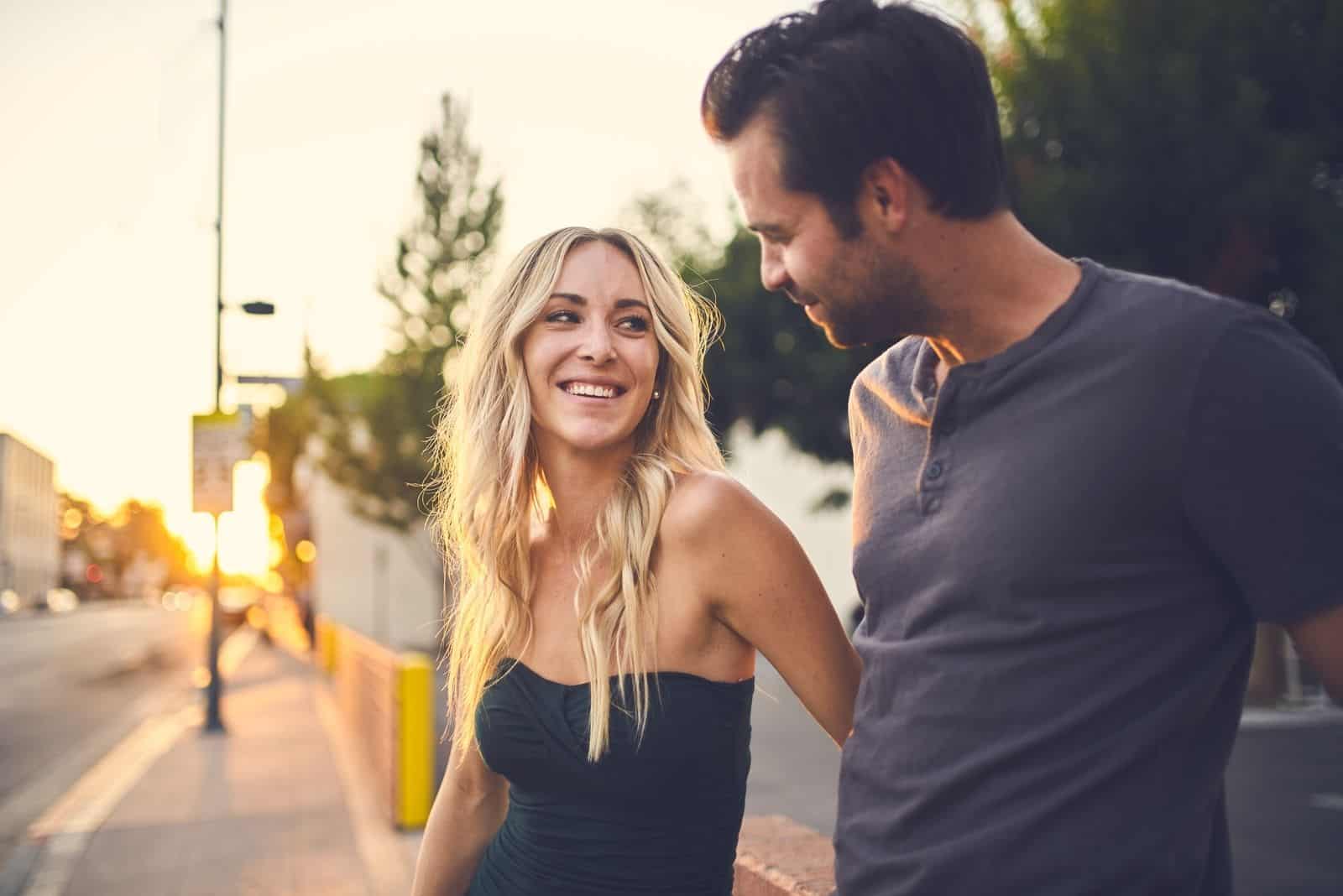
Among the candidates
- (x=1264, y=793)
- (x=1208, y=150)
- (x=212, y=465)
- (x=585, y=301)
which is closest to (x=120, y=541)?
(x=212, y=465)

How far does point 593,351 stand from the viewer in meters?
2.39

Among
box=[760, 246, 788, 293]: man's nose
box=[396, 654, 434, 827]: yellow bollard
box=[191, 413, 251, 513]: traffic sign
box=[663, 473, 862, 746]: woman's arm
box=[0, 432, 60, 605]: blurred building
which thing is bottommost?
box=[0, 432, 60, 605]: blurred building

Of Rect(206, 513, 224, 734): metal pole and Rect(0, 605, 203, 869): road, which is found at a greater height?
Rect(206, 513, 224, 734): metal pole

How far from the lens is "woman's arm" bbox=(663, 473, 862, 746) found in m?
2.02

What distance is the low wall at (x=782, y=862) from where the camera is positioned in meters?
2.18

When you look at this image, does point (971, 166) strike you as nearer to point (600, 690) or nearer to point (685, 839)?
point (600, 690)

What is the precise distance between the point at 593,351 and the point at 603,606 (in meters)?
0.52

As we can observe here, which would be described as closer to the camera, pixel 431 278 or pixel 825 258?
pixel 825 258

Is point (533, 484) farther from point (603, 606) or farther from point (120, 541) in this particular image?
point (120, 541)

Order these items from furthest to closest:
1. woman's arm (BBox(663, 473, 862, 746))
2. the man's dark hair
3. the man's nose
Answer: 1. woman's arm (BBox(663, 473, 862, 746))
2. the man's nose
3. the man's dark hair

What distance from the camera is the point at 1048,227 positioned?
1154 centimetres

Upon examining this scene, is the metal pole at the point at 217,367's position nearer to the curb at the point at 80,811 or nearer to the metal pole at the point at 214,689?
the metal pole at the point at 214,689

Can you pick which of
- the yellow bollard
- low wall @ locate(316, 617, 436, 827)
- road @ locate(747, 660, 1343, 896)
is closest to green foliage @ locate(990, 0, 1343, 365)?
road @ locate(747, 660, 1343, 896)

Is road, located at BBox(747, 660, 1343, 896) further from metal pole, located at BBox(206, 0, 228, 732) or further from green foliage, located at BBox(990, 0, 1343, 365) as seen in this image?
metal pole, located at BBox(206, 0, 228, 732)
